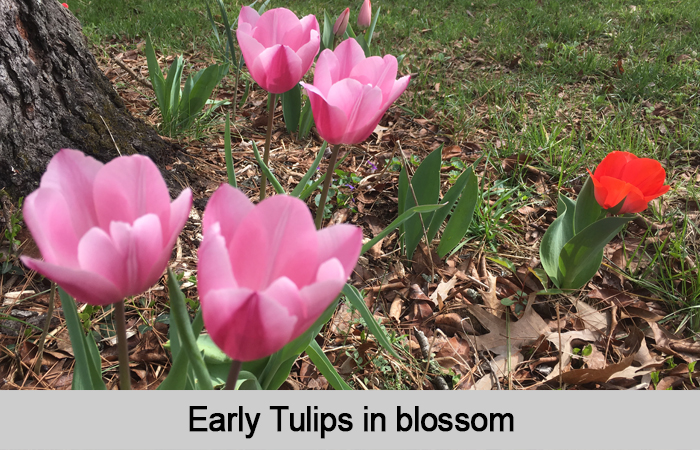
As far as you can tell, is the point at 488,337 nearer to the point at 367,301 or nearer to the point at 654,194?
the point at 367,301

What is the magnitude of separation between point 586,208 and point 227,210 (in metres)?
1.36

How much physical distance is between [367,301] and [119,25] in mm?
3718

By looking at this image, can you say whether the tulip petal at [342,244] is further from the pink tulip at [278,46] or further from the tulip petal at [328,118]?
the pink tulip at [278,46]

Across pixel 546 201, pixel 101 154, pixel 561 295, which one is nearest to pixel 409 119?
pixel 546 201

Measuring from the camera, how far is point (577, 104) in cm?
293

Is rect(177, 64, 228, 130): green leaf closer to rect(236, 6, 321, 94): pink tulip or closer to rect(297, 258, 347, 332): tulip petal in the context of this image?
rect(236, 6, 321, 94): pink tulip

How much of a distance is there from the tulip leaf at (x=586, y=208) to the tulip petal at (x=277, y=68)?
1023 millimetres

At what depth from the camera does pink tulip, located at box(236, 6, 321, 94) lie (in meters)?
1.09

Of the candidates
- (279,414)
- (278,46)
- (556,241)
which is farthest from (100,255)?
(556,241)

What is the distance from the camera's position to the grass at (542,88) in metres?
1.78

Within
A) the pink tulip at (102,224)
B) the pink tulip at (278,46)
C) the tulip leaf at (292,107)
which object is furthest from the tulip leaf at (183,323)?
the tulip leaf at (292,107)

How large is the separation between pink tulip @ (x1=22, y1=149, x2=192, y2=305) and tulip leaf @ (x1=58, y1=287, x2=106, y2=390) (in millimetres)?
183

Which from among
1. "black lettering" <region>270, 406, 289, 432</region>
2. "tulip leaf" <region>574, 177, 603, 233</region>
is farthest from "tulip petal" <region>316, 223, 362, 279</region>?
"tulip leaf" <region>574, 177, 603, 233</region>

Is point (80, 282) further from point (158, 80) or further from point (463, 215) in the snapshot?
point (158, 80)
